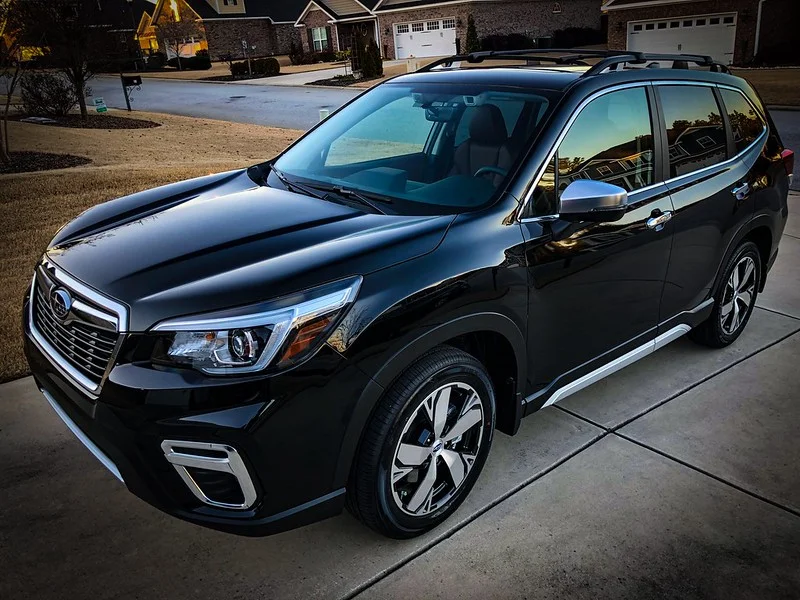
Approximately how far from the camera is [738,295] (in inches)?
186

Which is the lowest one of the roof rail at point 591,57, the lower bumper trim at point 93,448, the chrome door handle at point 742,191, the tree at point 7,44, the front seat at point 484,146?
the lower bumper trim at point 93,448

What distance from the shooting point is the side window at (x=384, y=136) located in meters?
3.98

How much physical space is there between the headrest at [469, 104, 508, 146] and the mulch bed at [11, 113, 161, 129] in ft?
52.4

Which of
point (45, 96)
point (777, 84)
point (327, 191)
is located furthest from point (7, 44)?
point (777, 84)

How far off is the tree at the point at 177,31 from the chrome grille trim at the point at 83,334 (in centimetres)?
5211

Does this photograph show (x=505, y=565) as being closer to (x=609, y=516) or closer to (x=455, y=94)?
(x=609, y=516)

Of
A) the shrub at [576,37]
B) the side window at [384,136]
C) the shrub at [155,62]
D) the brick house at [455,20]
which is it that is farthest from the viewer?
the shrub at [155,62]

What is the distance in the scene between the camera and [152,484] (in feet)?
8.04

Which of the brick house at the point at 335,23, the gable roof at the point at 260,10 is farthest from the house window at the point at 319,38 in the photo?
the gable roof at the point at 260,10

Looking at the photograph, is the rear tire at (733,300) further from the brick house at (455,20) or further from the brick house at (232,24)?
the brick house at (232,24)

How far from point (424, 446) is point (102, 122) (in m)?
18.2

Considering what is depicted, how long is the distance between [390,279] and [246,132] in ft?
48.6

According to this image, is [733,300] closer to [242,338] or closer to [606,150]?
[606,150]

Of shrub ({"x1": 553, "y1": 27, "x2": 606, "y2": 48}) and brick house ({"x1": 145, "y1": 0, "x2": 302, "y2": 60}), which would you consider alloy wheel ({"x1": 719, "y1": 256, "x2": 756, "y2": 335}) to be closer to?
shrub ({"x1": 553, "y1": 27, "x2": 606, "y2": 48})
